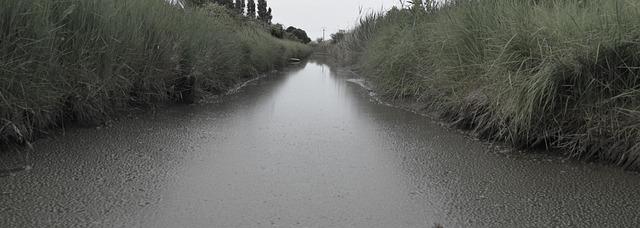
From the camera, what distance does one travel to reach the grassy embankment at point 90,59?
2.96m

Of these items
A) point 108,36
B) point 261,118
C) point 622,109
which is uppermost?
point 108,36

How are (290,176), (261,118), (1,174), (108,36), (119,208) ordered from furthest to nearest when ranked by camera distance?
(261,118) < (108,36) < (290,176) < (1,174) < (119,208)

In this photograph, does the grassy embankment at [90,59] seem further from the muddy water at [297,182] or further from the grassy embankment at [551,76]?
the grassy embankment at [551,76]

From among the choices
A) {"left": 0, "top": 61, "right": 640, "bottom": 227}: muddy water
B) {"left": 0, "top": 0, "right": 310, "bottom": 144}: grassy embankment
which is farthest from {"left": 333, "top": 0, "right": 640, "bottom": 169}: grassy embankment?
{"left": 0, "top": 0, "right": 310, "bottom": 144}: grassy embankment

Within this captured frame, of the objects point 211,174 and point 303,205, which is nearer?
point 303,205

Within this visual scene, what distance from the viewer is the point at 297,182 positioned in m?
2.66

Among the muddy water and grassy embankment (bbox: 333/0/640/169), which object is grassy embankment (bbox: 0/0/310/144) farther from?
grassy embankment (bbox: 333/0/640/169)

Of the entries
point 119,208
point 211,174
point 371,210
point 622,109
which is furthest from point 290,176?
point 622,109

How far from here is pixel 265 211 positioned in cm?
221

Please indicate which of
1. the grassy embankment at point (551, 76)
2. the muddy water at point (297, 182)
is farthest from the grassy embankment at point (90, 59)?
the grassy embankment at point (551, 76)

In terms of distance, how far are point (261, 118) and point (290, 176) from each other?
2.13m

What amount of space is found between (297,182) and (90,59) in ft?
6.85

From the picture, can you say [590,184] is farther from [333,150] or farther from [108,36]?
[108,36]

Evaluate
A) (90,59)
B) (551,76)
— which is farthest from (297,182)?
(90,59)
